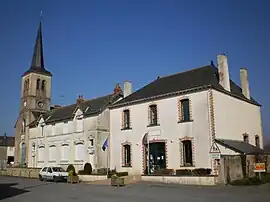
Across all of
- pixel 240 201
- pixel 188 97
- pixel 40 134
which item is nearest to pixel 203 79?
pixel 188 97

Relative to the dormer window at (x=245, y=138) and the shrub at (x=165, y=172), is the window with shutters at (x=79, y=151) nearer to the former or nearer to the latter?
the shrub at (x=165, y=172)

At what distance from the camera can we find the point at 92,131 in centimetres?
3133

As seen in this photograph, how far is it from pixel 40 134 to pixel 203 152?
2445 centimetres

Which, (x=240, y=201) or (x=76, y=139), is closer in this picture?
(x=240, y=201)

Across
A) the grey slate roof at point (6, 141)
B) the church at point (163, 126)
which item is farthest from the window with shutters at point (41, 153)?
the grey slate roof at point (6, 141)

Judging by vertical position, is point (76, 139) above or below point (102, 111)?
below

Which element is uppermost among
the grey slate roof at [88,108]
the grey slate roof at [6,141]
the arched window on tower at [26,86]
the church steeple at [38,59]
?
the church steeple at [38,59]

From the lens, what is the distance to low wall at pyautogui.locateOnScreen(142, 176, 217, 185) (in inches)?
779

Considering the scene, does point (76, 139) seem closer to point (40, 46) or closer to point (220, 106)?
point (220, 106)

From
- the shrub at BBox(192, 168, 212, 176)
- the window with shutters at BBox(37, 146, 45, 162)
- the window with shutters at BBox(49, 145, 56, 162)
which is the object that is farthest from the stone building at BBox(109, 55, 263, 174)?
the window with shutters at BBox(37, 146, 45, 162)

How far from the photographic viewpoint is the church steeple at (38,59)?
162 ft

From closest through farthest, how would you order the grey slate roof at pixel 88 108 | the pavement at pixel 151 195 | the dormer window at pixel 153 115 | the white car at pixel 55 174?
the pavement at pixel 151 195 < the dormer window at pixel 153 115 < the white car at pixel 55 174 < the grey slate roof at pixel 88 108

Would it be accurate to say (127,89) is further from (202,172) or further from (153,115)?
(202,172)

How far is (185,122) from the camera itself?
24328mm
